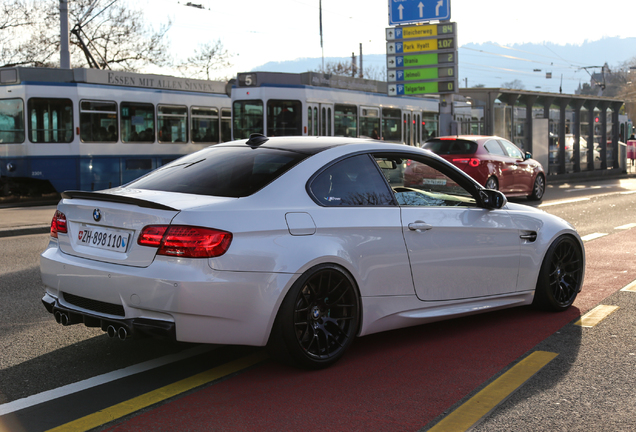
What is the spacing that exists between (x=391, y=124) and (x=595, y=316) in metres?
19.9

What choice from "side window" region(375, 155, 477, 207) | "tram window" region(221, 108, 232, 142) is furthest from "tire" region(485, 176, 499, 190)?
"side window" region(375, 155, 477, 207)

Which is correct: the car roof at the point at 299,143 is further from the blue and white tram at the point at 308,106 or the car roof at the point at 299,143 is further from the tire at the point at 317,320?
the blue and white tram at the point at 308,106

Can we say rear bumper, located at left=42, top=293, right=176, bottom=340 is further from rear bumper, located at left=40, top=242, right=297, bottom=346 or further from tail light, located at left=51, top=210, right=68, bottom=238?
tail light, located at left=51, top=210, right=68, bottom=238

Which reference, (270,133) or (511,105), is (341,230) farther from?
(511,105)

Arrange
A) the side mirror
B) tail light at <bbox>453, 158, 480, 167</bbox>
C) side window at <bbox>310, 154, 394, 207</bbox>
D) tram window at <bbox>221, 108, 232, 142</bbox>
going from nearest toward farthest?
side window at <bbox>310, 154, 394, 207</bbox>, the side mirror, tail light at <bbox>453, 158, 480, 167</bbox>, tram window at <bbox>221, 108, 232, 142</bbox>

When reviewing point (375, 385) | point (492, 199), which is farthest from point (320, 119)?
point (375, 385)

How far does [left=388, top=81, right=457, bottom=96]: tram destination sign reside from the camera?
85.8ft

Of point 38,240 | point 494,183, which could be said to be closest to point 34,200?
point 38,240

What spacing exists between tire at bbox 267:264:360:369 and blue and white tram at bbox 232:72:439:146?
16909 mm

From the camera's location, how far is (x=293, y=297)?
169 inches

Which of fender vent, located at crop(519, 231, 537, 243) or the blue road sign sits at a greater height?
the blue road sign

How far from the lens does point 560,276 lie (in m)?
6.23

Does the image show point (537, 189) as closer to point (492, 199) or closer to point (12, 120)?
point (12, 120)

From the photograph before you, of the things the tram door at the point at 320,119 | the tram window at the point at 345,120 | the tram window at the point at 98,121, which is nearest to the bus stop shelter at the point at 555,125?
the tram window at the point at 345,120
